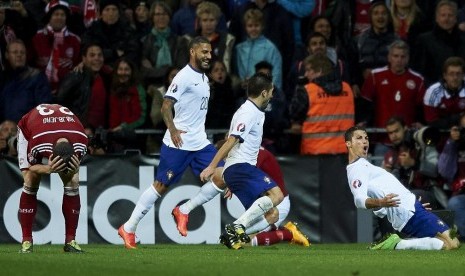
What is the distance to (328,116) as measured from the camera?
18.6 metres

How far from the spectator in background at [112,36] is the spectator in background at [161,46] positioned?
0.66 ft

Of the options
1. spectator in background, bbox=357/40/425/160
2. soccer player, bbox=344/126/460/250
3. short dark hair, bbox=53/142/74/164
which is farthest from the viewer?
spectator in background, bbox=357/40/425/160

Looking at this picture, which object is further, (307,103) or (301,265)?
(307,103)

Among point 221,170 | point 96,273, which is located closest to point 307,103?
point 221,170

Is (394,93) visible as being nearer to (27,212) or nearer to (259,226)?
(259,226)

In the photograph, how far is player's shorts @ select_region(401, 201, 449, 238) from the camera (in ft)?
50.8

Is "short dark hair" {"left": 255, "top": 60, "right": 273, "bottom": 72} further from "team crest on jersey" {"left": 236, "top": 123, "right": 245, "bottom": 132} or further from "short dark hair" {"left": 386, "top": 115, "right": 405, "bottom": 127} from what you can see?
"team crest on jersey" {"left": 236, "top": 123, "right": 245, "bottom": 132}

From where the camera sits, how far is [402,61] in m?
19.3

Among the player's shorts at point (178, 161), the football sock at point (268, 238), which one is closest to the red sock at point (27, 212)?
the player's shorts at point (178, 161)

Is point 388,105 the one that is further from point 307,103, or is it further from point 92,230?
point 92,230

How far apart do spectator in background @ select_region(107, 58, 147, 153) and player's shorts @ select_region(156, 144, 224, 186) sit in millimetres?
3028

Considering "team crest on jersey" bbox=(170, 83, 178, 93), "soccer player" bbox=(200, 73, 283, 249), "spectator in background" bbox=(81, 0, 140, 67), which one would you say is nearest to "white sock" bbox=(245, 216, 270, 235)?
"soccer player" bbox=(200, 73, 283, 249)

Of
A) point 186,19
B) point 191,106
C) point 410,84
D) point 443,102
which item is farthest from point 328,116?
point 186,19

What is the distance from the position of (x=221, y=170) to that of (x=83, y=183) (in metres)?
2.92
